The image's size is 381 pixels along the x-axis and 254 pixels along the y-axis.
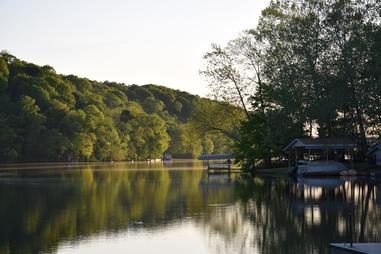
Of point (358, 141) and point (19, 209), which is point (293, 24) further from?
point (19, 209)

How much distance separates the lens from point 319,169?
187 feet

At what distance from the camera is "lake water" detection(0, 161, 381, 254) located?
20234mm

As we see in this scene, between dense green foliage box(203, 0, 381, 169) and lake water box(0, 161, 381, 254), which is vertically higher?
dense green foliage box(203, 0, 381, 169)

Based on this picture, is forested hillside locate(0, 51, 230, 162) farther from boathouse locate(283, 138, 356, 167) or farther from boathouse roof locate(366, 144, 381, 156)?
boathouse roof locate(366, 144, 381, 156)

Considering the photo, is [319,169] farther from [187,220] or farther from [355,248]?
[355,248]

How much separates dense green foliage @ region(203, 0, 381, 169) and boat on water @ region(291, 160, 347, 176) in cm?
408

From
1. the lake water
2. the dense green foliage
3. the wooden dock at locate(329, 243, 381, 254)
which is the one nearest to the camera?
the wooden dock at locate(329, 243, 381, 254)

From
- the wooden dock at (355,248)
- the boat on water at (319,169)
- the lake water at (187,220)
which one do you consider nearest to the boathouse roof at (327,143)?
the boat on water at (319,169)

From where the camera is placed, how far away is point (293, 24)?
59.7 metres

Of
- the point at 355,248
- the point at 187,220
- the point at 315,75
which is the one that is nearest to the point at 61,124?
the point at 315,75

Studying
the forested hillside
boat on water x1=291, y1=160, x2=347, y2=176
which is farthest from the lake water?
the forested hillside

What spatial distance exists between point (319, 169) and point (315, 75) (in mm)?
8304

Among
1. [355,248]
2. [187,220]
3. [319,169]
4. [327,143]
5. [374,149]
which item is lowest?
[187,220]

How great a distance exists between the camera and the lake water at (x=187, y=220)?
797 inches
